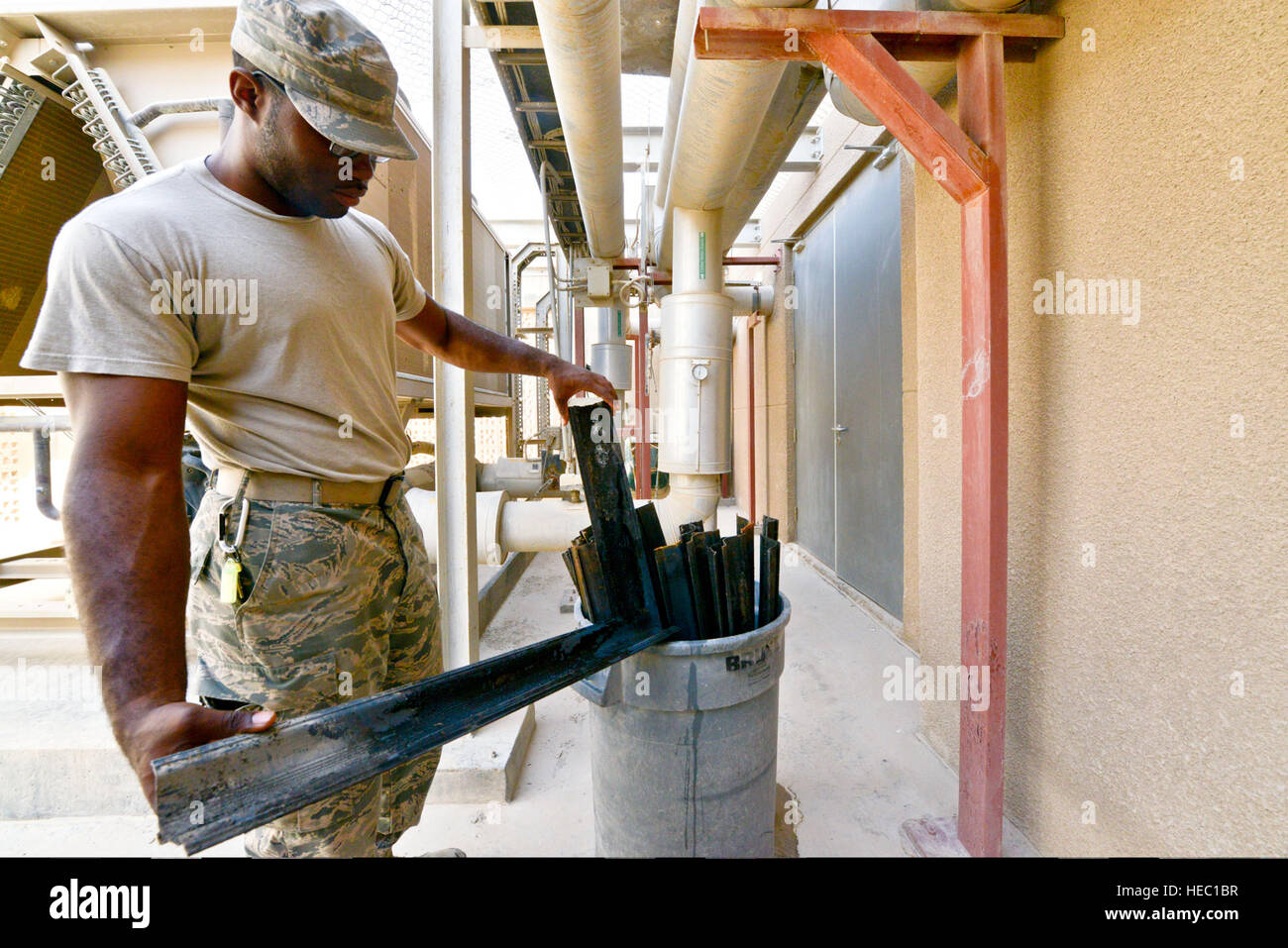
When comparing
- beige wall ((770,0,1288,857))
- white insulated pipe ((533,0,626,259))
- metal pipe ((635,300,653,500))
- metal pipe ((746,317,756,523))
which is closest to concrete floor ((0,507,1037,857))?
beige wall ((770,0,1288,857))

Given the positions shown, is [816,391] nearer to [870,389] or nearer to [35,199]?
[870,389]

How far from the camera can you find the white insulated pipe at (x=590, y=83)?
1699 mm

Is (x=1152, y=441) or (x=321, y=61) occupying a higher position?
(x=321, y=61)

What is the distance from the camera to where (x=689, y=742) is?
4.73 feet

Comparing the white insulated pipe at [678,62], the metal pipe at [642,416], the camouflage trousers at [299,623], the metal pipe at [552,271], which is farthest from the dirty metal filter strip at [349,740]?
the metal pipe at [552,271]

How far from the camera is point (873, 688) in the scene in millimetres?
2805

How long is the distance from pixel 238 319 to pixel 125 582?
0.52 metres

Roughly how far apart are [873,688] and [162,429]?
2970mm

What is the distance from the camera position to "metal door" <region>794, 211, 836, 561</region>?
435 centimetres

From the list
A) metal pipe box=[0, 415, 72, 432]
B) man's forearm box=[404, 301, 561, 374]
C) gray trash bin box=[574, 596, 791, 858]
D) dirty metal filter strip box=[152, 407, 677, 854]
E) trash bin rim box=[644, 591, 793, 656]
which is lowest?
gray trash bin box=[574, 596, 791, 858]

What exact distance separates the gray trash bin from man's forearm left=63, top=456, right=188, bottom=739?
875 mm

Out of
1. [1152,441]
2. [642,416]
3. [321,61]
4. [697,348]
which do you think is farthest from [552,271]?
[1152,441]

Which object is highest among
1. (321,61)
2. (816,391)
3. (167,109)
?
(167,109)

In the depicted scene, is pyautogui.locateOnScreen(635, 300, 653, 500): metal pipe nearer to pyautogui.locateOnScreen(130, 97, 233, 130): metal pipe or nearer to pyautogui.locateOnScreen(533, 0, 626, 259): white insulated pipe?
pyautogui.locateOnScreen(533, 0, 626, 259): white insulated pipe
